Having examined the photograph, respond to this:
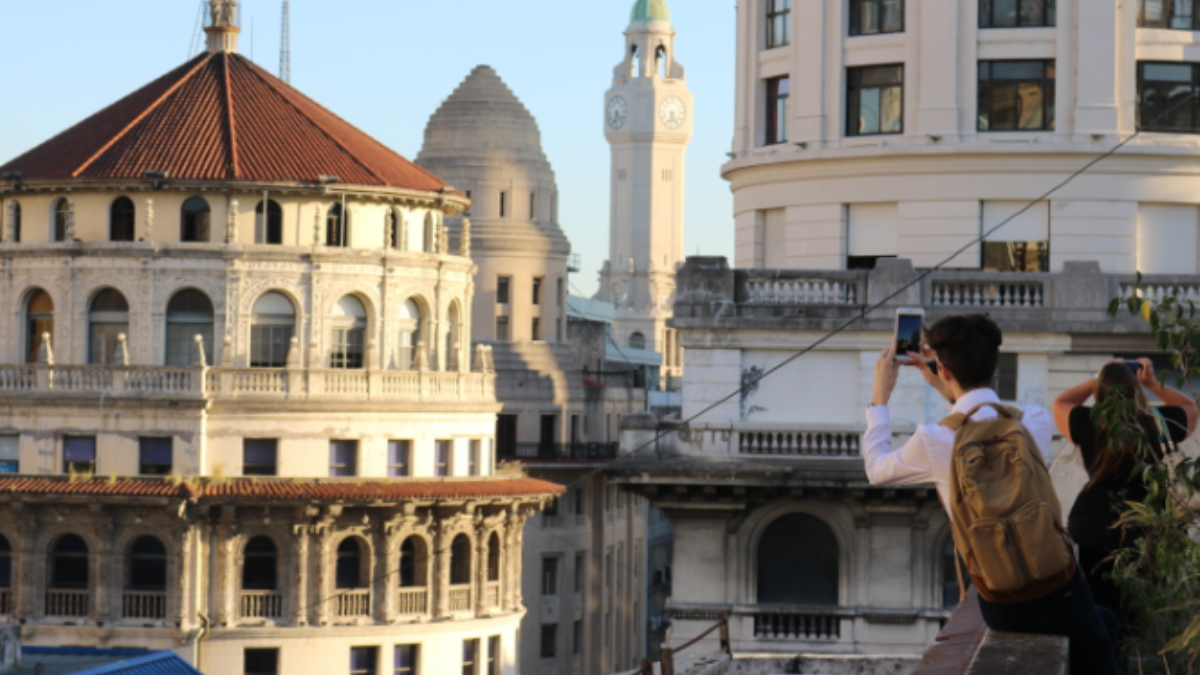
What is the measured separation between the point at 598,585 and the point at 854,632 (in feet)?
196

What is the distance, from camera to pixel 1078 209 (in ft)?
140

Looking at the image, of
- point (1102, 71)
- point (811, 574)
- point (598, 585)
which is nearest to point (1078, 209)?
point (1102, 71)

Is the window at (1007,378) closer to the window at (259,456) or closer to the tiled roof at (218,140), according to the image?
the window at (259,456)

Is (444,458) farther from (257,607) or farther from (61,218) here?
(61,218)

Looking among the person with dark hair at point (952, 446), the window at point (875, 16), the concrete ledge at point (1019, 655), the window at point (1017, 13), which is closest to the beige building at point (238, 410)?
the window at point (875, 16)

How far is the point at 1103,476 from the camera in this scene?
524 inches

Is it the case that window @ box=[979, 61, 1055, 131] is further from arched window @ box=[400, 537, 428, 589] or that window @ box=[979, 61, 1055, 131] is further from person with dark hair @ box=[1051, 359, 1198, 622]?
arched window @ box=[400, 537, 428, 589]

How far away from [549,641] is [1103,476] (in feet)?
266

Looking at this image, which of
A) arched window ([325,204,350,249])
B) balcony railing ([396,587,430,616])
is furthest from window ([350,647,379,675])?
arched window ([325,204,350,249])

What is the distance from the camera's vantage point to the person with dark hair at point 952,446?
1000cm

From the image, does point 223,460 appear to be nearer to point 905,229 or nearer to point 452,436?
point 452,436

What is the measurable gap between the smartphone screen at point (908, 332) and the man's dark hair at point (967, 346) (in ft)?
2.77

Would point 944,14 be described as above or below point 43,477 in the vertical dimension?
above

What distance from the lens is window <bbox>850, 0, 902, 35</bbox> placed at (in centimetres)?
4334
